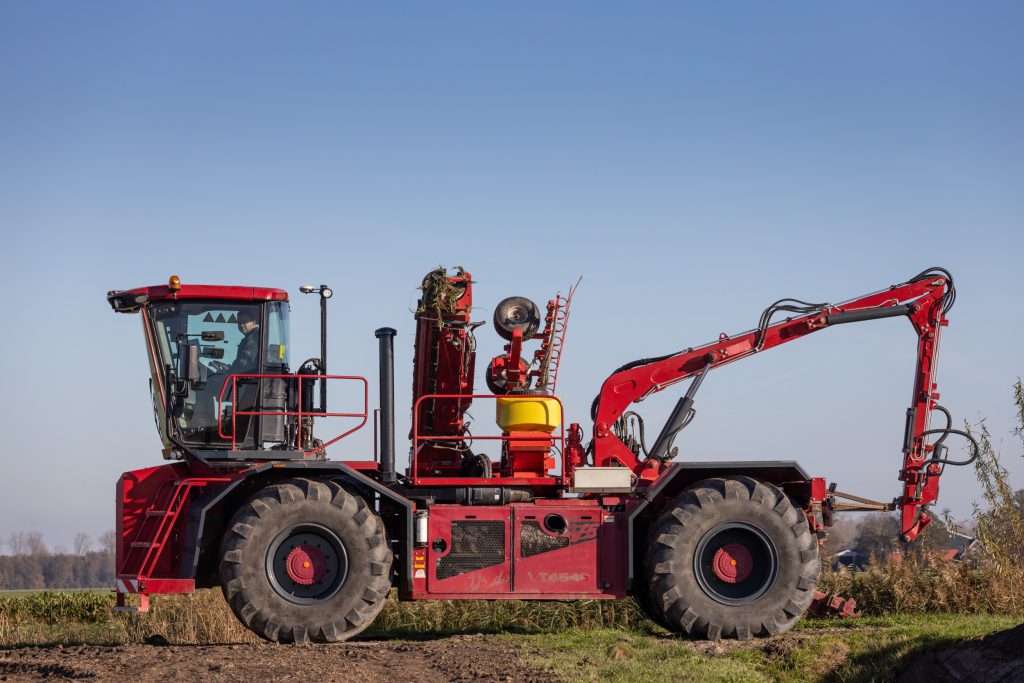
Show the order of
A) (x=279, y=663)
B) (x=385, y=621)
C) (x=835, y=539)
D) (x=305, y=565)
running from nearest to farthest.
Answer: (x=279, y=663) < (x=305, y=565) < (x=385, y=621) < (x=835, y=539)

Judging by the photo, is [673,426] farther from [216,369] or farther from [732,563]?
[216,369]

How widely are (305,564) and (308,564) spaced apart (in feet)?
0.12

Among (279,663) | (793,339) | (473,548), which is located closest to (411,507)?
(473,548)

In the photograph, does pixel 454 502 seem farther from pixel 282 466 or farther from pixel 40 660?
pixel 40 660

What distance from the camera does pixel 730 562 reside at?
1356 cm

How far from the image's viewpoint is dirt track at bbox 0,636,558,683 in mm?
10461

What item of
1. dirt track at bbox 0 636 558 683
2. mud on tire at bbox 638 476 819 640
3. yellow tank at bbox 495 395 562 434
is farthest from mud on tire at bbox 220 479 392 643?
mud on tire at bbox 638 476 819 640

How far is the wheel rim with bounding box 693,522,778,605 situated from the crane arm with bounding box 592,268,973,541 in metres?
1.44

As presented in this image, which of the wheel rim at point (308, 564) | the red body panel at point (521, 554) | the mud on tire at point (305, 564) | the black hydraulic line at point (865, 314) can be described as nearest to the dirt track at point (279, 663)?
the mud on tire at point (305, 564)

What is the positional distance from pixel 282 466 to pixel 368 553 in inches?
58.7

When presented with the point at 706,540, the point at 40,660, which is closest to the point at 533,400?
the point at 706,540

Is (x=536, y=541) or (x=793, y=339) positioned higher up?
(x=793, y=339)

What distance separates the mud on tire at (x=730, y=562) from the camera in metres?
13.3

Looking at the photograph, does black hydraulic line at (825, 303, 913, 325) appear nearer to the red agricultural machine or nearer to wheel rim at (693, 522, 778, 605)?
the red agricultural machine
